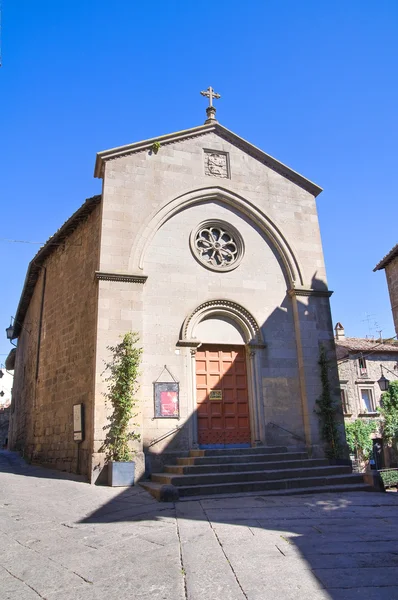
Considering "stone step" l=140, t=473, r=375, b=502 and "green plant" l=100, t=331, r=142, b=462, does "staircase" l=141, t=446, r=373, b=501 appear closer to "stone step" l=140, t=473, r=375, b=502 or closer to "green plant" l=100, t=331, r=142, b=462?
"stone step" l=140, t=473, r=375, b=502

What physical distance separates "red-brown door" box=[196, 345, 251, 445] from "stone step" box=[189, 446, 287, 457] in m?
Result: 0.70

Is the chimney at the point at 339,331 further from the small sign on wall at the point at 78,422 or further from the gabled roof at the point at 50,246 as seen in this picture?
the small sign on wall at the point at 78,422

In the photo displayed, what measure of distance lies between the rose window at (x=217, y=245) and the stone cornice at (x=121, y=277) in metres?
1.76

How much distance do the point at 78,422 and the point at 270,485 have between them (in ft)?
15.4

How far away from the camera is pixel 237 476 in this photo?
28.9 feet

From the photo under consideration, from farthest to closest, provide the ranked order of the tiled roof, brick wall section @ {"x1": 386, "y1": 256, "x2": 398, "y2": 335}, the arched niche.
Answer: the tiled roof → brick wall section @ {"x1": 386, "y1": 256, "x2": 398, "y2": 335} → the arched niche

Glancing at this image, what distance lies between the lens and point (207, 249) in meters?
12.3

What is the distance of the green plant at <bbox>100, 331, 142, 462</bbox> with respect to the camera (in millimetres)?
9539

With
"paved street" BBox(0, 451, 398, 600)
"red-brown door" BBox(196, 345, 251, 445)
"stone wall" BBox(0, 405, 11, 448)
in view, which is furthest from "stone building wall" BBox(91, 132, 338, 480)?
"stone wall" BBox(0, 405, 11, 448)

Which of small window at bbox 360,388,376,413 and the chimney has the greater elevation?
the chimney

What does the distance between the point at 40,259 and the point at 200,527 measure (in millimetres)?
12551

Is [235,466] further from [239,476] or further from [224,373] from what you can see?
[224,373]

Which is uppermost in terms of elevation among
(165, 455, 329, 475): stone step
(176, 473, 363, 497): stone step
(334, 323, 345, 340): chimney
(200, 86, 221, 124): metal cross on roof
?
(200, 86, 221, 124): metal cross on roof

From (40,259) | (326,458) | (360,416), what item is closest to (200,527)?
(326,458)
